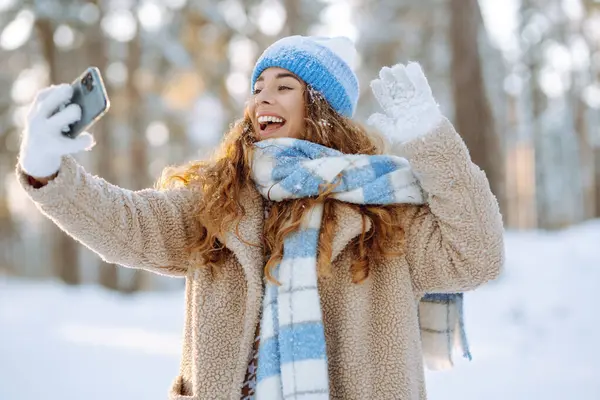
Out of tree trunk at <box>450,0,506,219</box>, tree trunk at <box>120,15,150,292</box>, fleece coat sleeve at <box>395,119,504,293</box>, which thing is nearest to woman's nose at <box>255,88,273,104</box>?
fleece coat sleeve at <box>395,119,504,293</box>

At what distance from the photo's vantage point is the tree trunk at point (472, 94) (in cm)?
645

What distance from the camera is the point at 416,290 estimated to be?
1855 millimetres

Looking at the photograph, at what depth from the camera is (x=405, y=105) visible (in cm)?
174

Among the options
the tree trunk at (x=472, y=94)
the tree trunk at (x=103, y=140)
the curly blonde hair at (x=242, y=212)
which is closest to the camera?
the curly blonde hair at (x=242, y=212)

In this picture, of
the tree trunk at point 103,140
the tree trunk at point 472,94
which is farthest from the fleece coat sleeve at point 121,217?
the tree trunk at point 103,140

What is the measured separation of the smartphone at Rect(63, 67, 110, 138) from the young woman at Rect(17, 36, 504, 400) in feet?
0.47

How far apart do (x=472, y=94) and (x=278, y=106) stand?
5.02 metres

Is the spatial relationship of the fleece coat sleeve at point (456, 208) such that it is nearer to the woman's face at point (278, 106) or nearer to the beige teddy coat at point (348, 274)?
the beige teddy coat at point (348, 274)

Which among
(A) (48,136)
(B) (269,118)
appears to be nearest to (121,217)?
(A) (48,136)

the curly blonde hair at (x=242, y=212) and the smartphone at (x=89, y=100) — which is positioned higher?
the smartphone at (x=89, y=100)

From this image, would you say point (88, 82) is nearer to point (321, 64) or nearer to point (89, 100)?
point (89, 100)

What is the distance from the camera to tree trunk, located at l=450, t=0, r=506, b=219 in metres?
6.45

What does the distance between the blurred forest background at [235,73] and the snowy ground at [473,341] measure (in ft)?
4.01

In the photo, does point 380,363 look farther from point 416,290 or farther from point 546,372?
point 546,372
